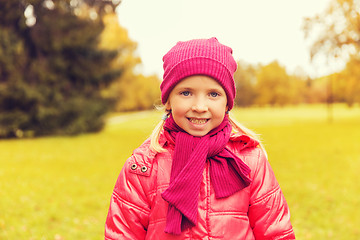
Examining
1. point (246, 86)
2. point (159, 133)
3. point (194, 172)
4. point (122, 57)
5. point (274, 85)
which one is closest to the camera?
point (194, 172)

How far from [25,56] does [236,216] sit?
745 inches

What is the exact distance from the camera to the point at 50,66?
18719mm

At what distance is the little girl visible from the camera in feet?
6.24

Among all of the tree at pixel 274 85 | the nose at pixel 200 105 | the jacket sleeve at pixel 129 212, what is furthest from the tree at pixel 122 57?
the tree at pixel 274 85

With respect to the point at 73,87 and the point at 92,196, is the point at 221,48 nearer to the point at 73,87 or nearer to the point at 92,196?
the point at 92,196

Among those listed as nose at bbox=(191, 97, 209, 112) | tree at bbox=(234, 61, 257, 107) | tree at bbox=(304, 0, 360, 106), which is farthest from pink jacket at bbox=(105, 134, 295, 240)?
tree at bbox=(234, 61, 257, 107)

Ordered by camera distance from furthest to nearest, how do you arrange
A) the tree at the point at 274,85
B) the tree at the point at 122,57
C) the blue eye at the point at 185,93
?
1. the tree at the point at 274,85
2. the tree at the point at 122,57
3. the blue eye at the point at 185,93

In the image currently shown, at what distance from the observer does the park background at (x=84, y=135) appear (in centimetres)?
625

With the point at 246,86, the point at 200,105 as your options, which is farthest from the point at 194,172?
the point at 246,86

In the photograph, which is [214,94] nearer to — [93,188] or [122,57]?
[93,188]

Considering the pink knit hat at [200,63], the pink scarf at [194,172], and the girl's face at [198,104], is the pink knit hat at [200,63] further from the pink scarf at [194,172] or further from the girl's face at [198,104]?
the pink scarf at [194,172]

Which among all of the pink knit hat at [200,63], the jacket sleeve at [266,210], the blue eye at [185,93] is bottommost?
the jacket sleeve at [266,210]

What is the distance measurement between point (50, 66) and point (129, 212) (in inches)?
717

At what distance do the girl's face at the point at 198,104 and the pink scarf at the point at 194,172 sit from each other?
5cm
